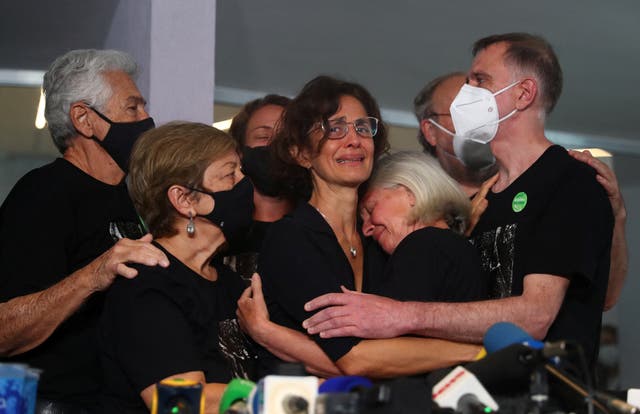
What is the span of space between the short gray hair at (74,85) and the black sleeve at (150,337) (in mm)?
A: 1083

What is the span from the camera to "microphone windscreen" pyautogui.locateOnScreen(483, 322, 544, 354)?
2.30 m

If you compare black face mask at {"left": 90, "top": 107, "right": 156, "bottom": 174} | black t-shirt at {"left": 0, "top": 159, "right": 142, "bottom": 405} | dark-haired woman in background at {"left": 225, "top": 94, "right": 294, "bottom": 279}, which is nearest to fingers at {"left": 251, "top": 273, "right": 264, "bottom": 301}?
dark-haired woman in background at {"left": 225, "top": 94, "right": 294, "bottom": 279}

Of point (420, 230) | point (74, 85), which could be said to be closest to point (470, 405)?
point (420, 230)

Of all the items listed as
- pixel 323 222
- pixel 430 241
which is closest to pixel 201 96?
pixel 323 222

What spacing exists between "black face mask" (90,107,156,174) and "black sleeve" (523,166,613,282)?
4.72 ft

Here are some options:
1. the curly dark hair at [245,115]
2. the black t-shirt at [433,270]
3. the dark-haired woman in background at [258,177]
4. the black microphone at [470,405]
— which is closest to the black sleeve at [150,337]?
the black t-shirt at [433,270]

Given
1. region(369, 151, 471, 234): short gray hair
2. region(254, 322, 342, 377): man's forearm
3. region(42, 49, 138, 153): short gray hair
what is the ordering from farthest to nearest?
region(42, 49, 138, 153): short gray hair → region(369, 151, 471, 234): short gray hair → region(254, 322, 342, 377): man's forearm

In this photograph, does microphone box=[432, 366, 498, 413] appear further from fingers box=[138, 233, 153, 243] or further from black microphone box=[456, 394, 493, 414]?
fingers box=[138, 233, 153, 243]

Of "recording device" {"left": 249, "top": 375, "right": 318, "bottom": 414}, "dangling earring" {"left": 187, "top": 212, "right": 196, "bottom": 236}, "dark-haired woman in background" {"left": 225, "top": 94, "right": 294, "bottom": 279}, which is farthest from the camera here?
"dark-haired woman in background" {"left": 225, "top": 94, "right": 294, "bottom": 279}

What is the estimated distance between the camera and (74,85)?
3773 mm

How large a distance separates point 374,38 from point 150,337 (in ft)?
17.1

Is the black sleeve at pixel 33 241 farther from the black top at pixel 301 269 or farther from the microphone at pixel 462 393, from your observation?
the microphone at pixel 462 393

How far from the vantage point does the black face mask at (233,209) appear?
3.16m

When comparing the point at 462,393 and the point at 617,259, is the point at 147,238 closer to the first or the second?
the point at 462,393
